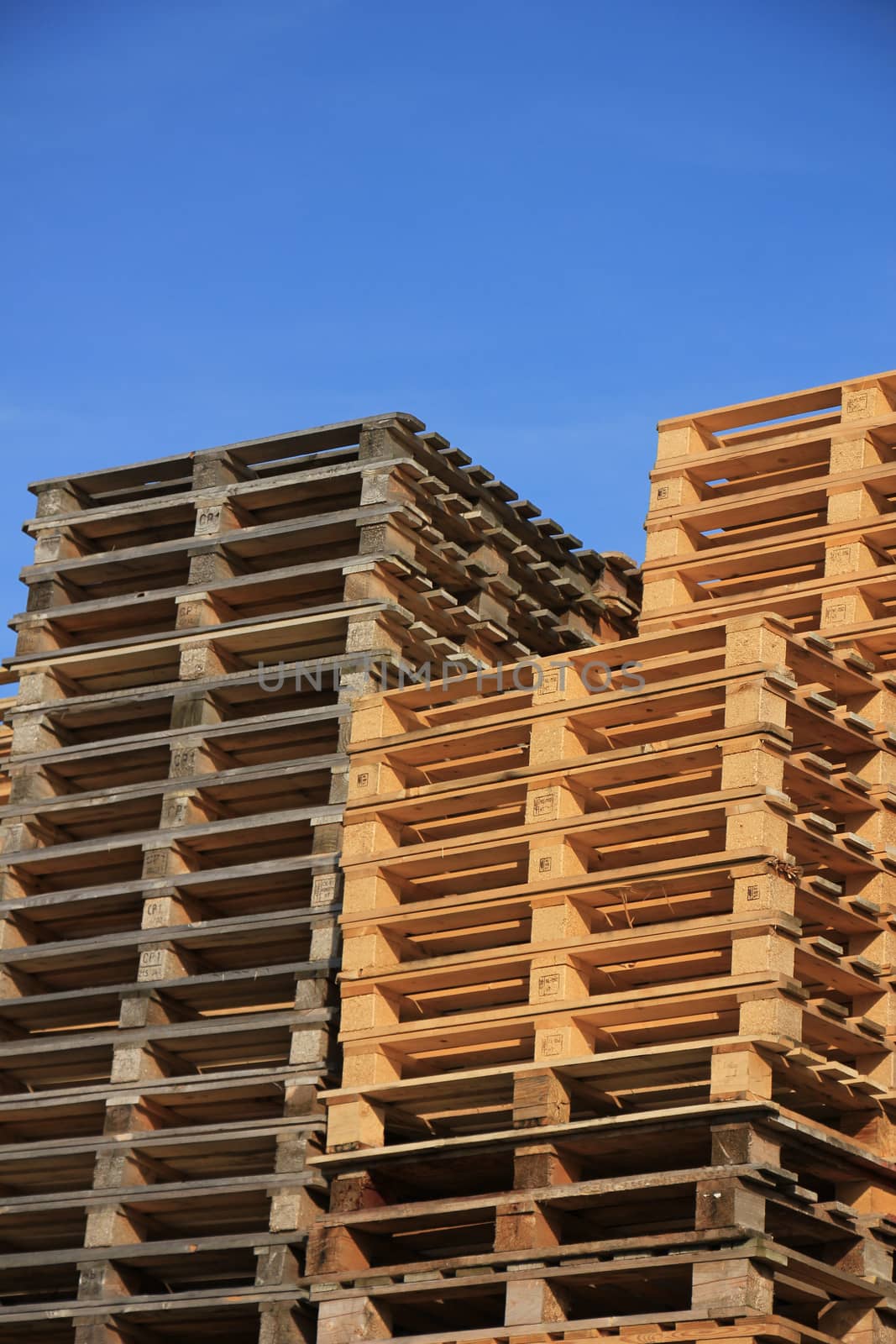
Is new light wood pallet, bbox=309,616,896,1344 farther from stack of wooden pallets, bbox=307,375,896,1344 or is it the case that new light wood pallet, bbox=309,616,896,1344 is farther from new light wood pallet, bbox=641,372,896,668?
new light wood pallet, bbox=641,372,896,668

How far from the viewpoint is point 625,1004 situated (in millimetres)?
17953

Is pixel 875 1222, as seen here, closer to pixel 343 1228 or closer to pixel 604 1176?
pixel 604 1176

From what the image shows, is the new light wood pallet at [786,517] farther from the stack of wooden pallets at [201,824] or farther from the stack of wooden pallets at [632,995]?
the stack of wooden pallets at [201,824]

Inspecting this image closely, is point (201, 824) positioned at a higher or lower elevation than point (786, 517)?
→ lower

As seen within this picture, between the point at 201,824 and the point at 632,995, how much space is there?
5.32m

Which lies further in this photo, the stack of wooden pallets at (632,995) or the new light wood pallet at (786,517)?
the new light wood pallet at (786,517)

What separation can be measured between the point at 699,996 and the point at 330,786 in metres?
4.87

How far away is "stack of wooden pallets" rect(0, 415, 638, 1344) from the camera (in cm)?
2030

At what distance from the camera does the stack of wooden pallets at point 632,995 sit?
17.2 meters

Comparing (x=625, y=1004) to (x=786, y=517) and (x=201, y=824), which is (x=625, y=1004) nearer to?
(x=201, y=824)

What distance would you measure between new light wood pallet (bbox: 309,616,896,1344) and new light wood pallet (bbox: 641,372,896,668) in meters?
1.21

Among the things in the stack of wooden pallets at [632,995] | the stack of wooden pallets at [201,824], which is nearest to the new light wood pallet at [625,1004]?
the stack of wooden pallets at [632,995]

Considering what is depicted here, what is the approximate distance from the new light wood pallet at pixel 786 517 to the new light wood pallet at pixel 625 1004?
121 centimetres

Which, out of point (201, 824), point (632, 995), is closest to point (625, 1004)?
point (632, 995)
